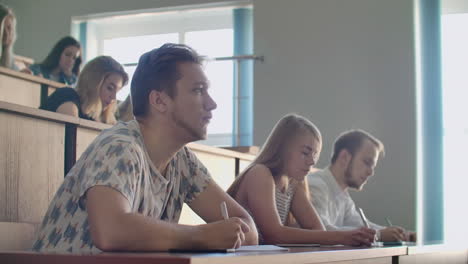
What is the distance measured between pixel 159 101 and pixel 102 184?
1.19ft

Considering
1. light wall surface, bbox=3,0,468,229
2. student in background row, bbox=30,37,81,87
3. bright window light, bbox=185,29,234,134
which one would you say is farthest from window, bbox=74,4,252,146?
student in background row, bbox=30,37,81,87

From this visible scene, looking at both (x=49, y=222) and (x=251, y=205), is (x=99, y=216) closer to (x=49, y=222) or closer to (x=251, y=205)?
(x=49, y=222)

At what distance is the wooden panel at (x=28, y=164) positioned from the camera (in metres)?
1.94

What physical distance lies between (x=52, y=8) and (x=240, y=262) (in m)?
6.48

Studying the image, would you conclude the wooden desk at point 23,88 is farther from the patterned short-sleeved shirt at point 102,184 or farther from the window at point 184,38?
the window at point 184,38

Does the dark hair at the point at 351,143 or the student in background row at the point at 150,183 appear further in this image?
the dark hair at the point at 351,143

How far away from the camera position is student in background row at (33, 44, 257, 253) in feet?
4.28

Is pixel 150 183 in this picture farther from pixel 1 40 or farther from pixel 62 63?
pixel 62 63

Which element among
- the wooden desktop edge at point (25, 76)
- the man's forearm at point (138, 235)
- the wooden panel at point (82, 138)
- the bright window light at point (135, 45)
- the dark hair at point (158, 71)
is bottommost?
the man's forearm at point (138, 235)

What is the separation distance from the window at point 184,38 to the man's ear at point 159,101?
175 inches

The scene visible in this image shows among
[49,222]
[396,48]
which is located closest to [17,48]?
[396,48]

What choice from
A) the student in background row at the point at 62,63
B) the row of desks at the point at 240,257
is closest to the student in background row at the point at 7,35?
the student in background row at the point at 62,63

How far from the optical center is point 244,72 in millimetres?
6246

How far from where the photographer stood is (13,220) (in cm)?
194
